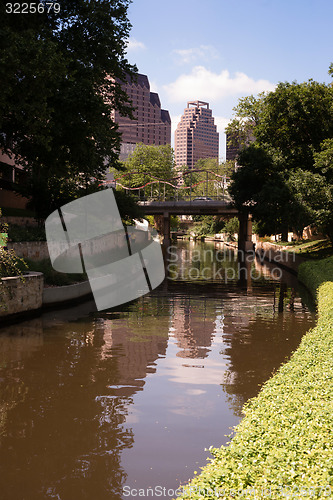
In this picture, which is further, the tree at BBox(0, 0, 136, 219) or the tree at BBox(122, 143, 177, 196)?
the tree at BBox(122, 143, 177, 196)

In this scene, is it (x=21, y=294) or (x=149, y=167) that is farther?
(x=149, y=167)

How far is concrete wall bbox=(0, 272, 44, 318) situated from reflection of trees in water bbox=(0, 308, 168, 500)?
3244 millimetres

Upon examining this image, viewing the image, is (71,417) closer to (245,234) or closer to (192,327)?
(192,327)

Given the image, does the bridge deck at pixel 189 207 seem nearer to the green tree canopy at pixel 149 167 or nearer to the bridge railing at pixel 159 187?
the bridge railing at pixel 159 187

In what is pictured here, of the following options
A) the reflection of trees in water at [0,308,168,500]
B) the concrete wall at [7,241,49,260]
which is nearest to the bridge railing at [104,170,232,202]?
the concrete wall at [7,241,49,260]

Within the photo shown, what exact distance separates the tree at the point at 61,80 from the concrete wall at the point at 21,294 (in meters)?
6.71

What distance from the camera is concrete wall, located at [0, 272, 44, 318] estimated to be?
17969 mm

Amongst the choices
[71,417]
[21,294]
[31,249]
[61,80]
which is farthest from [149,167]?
[71,417]

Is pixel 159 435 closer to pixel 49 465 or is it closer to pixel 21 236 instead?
pixel 49 465

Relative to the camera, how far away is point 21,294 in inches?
747

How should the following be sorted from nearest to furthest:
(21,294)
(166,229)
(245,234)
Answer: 1. (21,294)
2. (245,234)
3. (166,229)

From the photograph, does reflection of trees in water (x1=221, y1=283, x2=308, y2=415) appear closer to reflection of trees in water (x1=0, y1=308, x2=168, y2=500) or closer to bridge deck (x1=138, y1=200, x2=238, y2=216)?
reflection of trees in water (x1=0, y1=308, x2=168, y2=500)

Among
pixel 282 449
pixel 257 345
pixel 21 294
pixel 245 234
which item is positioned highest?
pixel 245 234

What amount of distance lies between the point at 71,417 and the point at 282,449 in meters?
5.34
